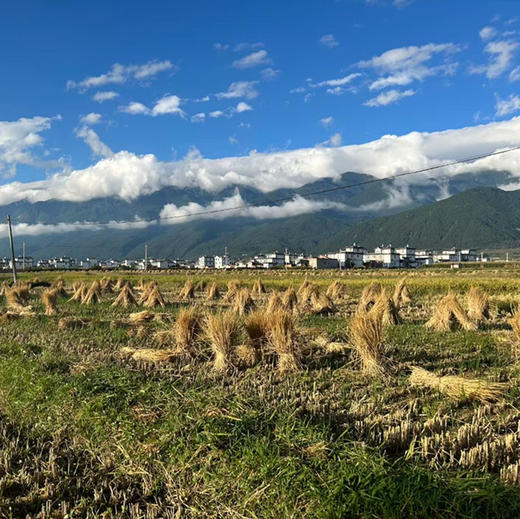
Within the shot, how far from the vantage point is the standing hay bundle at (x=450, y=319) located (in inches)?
487

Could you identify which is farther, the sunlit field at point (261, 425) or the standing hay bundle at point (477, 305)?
the standing hay bundle at point (477, 305)

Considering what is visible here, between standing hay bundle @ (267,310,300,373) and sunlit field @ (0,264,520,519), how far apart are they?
3 cm

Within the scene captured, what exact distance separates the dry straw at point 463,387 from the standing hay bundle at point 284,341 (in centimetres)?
205

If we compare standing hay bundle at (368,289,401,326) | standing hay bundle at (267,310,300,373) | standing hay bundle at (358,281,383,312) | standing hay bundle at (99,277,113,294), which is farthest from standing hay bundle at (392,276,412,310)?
standing hay bundle at (99,277,113,294)

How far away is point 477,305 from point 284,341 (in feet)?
28.4

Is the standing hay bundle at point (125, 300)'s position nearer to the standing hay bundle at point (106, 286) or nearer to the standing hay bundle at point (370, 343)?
the standing hay bundle at point (106, 286)

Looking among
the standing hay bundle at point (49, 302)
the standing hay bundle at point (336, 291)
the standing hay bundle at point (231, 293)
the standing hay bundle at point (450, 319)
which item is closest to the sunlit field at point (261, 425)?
the standing hay bundle at point (450, 319)

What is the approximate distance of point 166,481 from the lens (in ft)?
13.0

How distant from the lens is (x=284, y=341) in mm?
8117

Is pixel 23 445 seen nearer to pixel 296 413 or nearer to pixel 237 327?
pixel 296 413

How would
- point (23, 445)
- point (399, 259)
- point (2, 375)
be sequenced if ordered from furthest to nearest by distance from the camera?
1. point (399, 259)
2. point (2, 375)
3. point (23, 445)

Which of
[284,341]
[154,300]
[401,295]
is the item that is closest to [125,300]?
[154,300]

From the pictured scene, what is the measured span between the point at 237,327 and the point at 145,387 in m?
3.12

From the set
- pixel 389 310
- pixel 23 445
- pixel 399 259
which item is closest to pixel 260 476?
pixel 23 445
